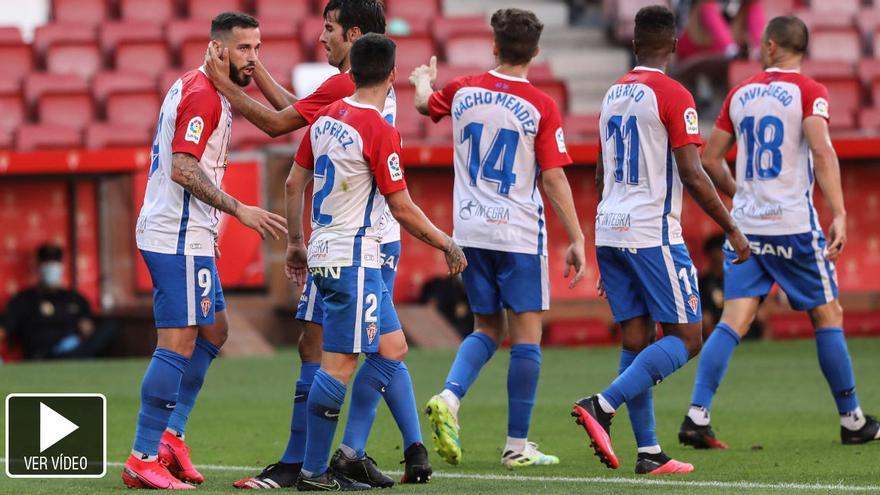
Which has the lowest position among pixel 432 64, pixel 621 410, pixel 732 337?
pixel 621 410

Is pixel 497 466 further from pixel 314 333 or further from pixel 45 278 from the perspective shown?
pixel 45 278

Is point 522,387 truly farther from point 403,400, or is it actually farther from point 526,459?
point 403,400

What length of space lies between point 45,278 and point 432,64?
7.89 m

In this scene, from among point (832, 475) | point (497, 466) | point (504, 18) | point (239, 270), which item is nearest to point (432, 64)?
point (504, 18)

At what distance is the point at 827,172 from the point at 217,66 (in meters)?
3.27

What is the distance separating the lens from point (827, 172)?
8.15m

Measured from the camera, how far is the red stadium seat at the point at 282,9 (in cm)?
1898

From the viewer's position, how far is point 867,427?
8.16 metres

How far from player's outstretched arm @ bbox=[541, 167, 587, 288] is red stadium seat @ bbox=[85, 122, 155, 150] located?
864 cm

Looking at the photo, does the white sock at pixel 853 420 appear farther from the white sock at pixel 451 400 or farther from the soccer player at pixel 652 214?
the white sock at pixel 451 400

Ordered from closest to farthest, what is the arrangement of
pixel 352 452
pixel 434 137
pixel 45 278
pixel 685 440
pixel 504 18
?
pixel 352 452, pixel 504 18, pixel 685 440, pixel 45 278, pixel 434 137

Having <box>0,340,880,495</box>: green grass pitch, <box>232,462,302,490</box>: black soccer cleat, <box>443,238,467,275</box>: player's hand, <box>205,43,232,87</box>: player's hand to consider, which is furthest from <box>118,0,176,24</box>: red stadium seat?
<box>443,238,467,275</box>: player's hand

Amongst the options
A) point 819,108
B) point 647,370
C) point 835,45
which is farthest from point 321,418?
point 835,45

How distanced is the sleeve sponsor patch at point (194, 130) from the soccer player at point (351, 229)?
0.51m
